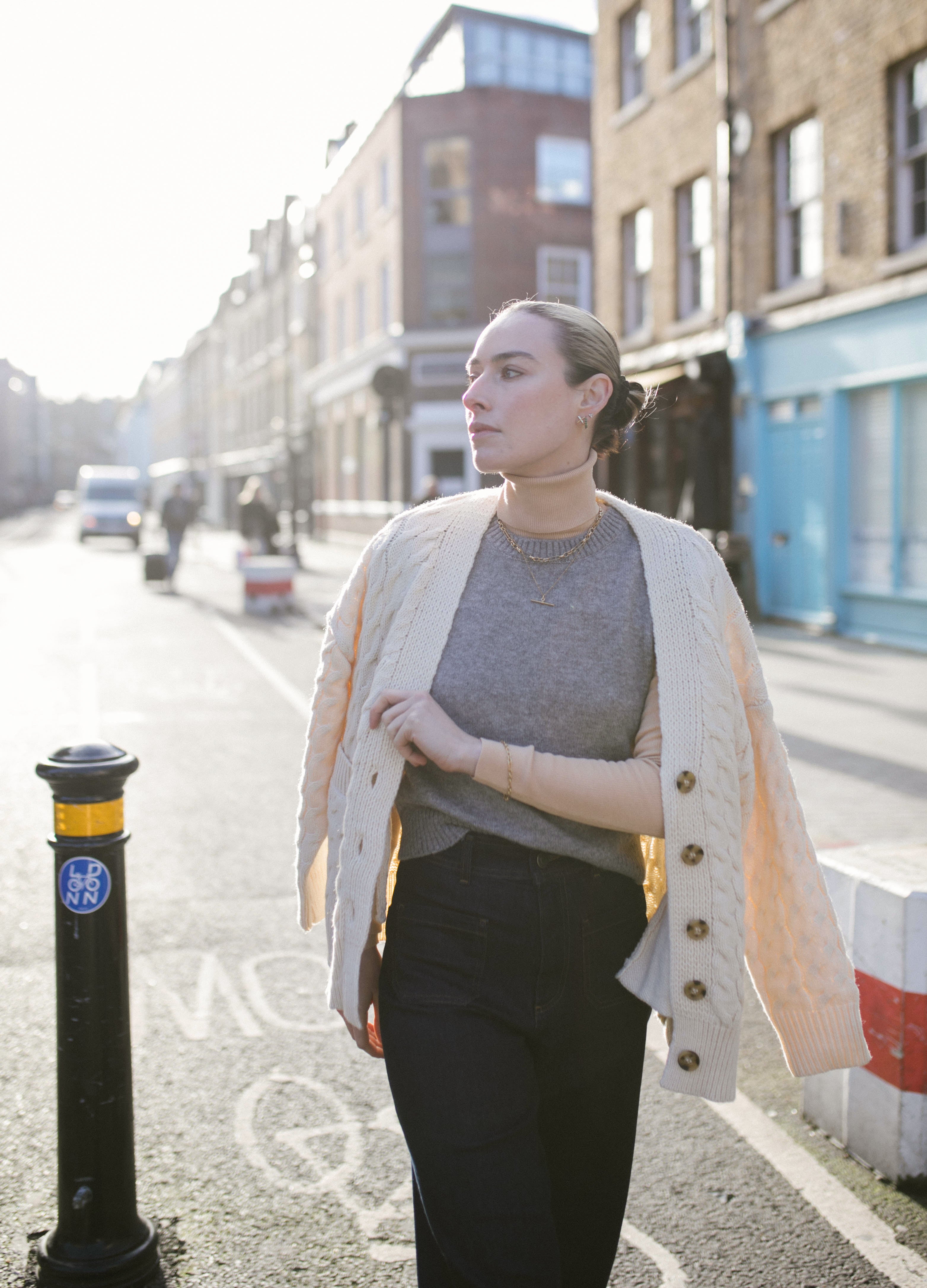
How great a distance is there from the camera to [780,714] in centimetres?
983

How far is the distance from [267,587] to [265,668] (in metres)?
5.58

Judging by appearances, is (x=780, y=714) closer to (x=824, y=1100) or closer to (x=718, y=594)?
(x=824, y=1100)

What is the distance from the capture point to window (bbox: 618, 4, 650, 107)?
782 inches

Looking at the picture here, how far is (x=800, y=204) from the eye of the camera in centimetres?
1566

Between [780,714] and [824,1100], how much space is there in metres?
6.71

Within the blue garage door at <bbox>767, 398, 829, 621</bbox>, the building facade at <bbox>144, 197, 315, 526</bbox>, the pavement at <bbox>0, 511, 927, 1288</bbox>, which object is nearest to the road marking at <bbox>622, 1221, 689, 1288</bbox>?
the pavement at <bbox>0, 511, 927, 1288</bbox>

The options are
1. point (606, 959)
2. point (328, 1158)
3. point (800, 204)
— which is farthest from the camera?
point (800, 204)

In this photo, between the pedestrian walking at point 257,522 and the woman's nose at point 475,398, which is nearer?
the woman's nose at point 475,398

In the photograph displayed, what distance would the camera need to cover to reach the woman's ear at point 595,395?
2139 millimetres

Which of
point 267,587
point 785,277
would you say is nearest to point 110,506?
point 267,587

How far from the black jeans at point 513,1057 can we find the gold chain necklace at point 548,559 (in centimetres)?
41

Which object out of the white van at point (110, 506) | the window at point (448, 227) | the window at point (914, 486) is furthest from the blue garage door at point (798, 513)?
the white van at point (110, 506)

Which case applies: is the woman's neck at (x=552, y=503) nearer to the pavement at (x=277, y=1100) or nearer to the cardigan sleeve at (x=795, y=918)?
the cardigan sleeve at (x=795, y=918)

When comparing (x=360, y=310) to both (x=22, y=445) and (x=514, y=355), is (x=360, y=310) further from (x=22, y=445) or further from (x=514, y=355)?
(x=22, y=445)
